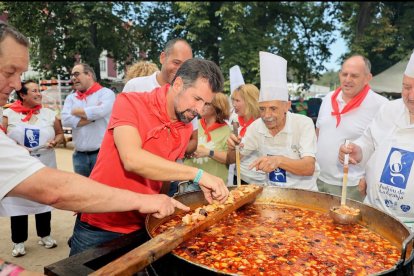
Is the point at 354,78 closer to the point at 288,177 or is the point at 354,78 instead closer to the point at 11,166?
the point at 288,177

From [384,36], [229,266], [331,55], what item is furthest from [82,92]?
[331,55]

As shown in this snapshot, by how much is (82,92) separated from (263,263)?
4148 mm

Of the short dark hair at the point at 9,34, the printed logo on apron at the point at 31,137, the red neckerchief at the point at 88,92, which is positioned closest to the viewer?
the short dark hair at the point at 9,34

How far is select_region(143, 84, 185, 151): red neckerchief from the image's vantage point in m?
1.99

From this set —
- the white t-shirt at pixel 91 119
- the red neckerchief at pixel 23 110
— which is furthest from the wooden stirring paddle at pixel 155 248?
the red neckerchief at pixel 23 110

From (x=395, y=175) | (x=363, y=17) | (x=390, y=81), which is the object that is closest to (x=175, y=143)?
(x=395, y=175)

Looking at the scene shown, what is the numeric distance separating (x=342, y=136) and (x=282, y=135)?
118cm

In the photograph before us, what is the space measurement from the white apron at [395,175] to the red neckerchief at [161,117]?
1.43 metres

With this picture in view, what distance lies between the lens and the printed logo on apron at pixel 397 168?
2.22 meters

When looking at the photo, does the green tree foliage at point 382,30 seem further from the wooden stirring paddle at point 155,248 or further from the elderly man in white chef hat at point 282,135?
the wooden stirring paddle at point 155,248

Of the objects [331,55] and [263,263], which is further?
[331,55]

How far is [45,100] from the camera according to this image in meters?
13.1

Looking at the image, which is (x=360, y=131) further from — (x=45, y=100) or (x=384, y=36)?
(x=384, y=36)

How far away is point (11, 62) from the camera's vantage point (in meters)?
1.42
